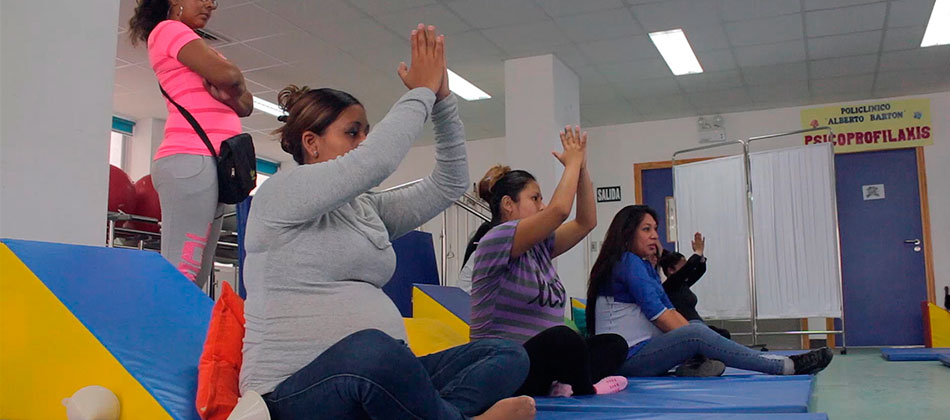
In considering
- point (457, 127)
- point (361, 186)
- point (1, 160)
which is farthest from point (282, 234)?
Answer: point (1, 160)

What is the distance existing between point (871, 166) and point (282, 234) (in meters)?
8.11

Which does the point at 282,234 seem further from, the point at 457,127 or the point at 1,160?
the point at 1,160

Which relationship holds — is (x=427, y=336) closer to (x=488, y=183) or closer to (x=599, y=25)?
(x=488, y=183)

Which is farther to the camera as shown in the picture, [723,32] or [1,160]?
[723,32]

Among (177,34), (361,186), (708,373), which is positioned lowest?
(708,373)

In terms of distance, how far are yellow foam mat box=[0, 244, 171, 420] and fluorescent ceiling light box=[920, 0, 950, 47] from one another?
6.26 meters

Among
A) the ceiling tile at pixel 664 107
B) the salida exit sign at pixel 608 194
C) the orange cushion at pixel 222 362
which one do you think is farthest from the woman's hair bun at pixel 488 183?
the salida exit sign at pixel 608 194

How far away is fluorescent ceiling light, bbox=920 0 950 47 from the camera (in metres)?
5.98

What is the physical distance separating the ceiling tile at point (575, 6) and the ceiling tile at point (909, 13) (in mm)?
2073

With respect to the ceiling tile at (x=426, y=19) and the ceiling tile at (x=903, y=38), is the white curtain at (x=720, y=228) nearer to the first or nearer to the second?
the ceiling tile at (x=903, y=38)

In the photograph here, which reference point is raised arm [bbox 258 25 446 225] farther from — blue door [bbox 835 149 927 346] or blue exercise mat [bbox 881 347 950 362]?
blue door [bbox 835 149 927 346]

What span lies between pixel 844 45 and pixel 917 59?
916 mm

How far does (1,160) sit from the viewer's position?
1916mm

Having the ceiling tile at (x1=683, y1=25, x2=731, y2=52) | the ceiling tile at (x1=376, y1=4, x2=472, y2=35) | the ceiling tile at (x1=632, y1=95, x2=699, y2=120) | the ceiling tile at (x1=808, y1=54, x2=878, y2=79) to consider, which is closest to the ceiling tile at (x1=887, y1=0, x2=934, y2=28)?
the ceiling tile at (x1=808, y1=54, x2=878, y2=79)
